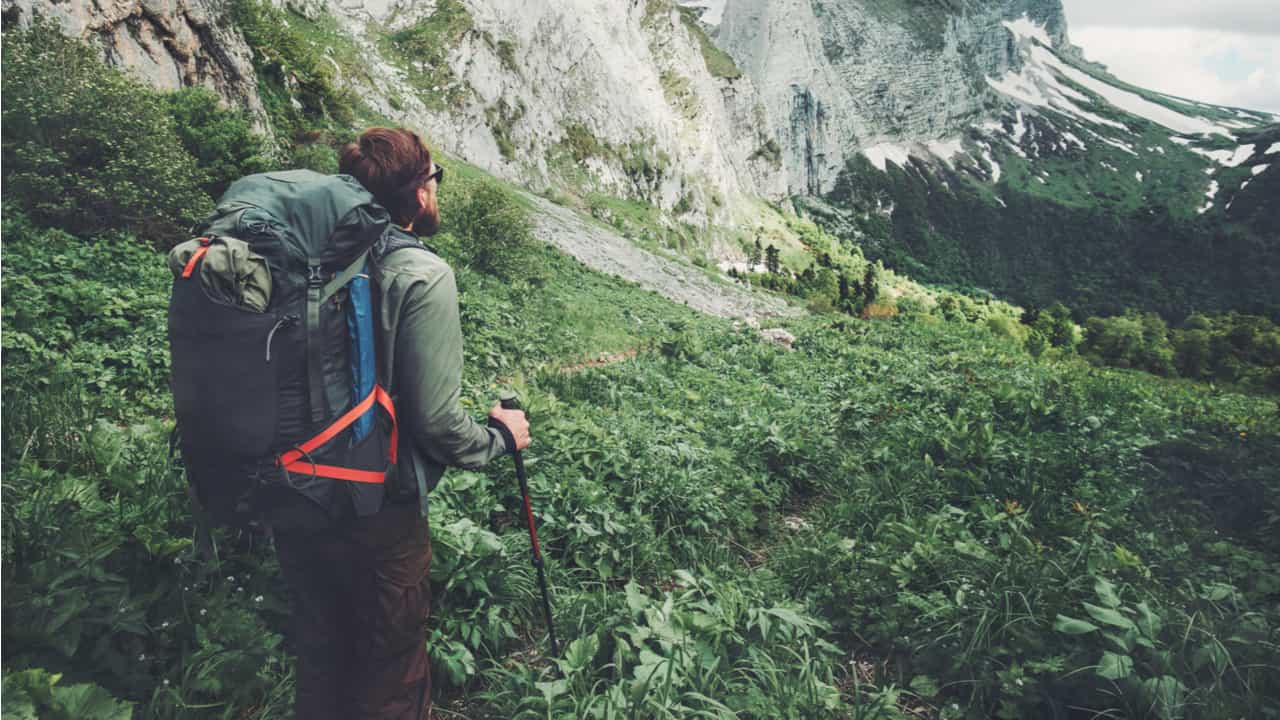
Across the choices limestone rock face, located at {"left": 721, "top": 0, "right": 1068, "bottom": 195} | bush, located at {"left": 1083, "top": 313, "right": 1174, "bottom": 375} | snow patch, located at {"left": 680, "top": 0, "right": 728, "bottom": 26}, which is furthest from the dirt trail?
snow patch, located at {"left": 680, "top": 0, "right": 728, "bottom": 26}

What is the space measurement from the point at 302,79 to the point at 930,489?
95.1 feet

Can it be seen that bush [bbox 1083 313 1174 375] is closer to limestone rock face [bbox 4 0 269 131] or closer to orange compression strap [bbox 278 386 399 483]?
orange compression strap [bbox 278 386 399 483]

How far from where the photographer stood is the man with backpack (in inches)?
74.5

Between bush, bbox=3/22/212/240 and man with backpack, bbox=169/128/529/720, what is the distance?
990cm

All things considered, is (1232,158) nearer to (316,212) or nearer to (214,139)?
(214,139)

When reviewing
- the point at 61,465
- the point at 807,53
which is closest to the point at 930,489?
the point at 61,465

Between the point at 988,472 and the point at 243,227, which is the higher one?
the point at 243,227

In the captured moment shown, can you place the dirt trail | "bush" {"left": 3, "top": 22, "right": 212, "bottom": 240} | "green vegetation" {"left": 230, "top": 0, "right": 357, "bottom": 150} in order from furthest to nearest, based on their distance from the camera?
the dirt trail → "green vegetation" {"left": 230, "top": 0, "right": 357, "bottom": 150} → "bush" {"left": 3, "top": 22, "right": 212, "bottom": 240}

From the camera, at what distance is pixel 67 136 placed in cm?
878

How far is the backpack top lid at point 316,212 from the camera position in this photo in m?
2.02

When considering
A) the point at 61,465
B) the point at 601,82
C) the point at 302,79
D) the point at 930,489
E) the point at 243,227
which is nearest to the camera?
the point at 243,227

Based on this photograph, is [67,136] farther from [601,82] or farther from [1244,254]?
[1244,254]

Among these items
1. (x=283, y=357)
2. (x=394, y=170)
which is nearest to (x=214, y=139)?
(x=394, y=170)

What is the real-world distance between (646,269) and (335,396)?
2825 centimetres
